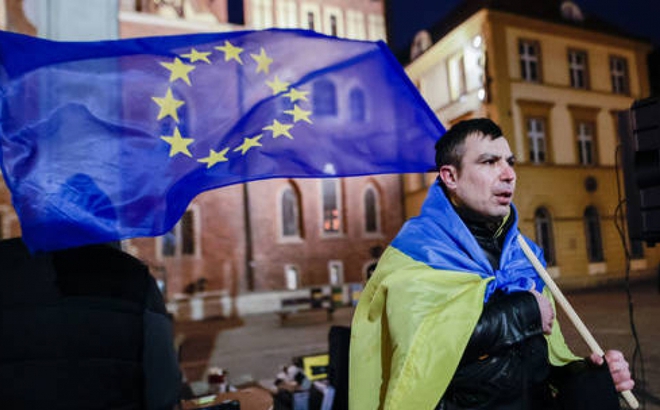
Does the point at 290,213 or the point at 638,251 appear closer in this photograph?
the point at 638,251

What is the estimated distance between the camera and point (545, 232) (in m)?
17.9

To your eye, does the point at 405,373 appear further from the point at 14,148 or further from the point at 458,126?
the point at 14,148

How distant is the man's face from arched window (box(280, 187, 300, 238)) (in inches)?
676

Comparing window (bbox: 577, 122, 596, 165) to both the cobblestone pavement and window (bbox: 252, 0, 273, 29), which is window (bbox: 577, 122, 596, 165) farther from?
window (bbox: 252, 0, 273, 29)

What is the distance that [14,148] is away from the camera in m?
1.89

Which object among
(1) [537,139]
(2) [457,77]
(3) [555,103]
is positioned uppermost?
(2) [457,77]

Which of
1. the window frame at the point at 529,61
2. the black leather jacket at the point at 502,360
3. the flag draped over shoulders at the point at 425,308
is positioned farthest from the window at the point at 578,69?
the black leather jacket at the point at 502,360

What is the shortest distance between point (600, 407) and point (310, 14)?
2064cm

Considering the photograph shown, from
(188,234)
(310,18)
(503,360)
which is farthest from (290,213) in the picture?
(503,360)

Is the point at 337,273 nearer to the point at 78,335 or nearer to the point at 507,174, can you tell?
the point at 507,174

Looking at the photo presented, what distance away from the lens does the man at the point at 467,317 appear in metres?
1.60

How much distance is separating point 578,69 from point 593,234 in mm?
7023

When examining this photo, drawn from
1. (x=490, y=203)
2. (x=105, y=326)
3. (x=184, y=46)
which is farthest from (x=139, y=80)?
(x=490, y=203)

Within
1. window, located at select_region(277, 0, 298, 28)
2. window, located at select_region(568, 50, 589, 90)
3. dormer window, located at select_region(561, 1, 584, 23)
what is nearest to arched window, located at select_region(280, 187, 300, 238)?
window, located at select_region(277, 0, 298, 28)
